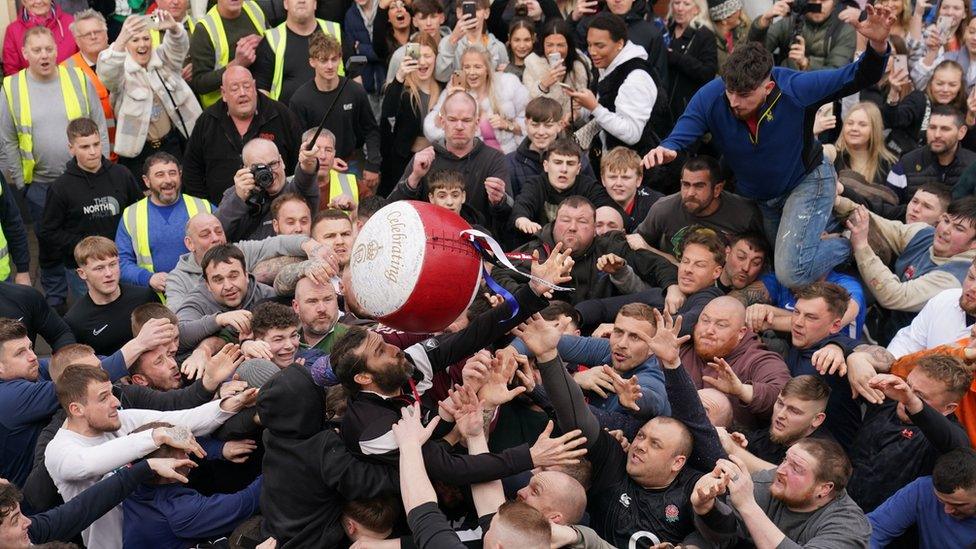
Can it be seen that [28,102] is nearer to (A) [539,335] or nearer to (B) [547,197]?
(B) [547,197]

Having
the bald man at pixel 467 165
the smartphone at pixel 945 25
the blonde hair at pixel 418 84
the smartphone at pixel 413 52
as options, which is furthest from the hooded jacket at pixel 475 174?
the smartphone at pixel 945 25

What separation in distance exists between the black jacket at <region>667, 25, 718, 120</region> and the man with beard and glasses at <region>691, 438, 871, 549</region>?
5.52 metres

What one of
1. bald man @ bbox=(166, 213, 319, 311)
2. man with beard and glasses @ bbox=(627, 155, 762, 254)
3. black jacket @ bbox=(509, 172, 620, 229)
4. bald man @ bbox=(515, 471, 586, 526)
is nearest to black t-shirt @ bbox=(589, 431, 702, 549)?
bald man @ bbox=(515, 471, 586, 526)

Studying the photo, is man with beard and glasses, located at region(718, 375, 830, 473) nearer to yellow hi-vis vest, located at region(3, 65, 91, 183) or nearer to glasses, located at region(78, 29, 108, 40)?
yellow hi-vis vest, located at region(3, 65, 91, 183)

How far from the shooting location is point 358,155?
35.7 feet

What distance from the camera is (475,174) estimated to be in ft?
31.3

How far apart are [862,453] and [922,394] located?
1.66 feet

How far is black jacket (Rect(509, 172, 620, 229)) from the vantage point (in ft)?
30.8

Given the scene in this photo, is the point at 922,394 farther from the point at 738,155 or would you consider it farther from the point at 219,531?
the point at 219,531

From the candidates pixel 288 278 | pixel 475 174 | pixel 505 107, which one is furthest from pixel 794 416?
pixel 505 107

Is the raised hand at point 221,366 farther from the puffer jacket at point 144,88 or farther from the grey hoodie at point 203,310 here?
the puffer jacket at point 144,88

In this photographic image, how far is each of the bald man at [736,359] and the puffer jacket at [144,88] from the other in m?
5.07

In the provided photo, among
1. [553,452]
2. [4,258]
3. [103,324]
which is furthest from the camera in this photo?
[4,258]

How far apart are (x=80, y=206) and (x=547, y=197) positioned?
3.55 m
